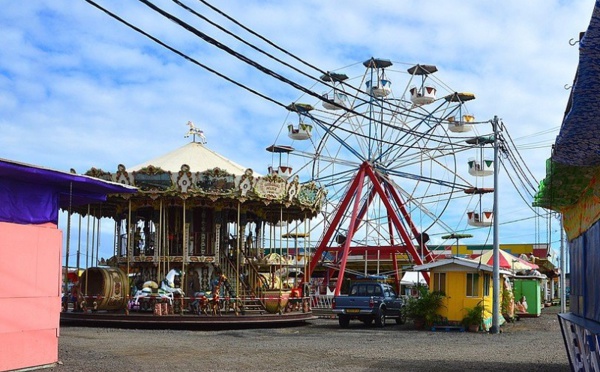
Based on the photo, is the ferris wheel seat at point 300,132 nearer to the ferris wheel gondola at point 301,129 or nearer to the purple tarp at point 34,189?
the ferris wheel gondola at point 301,129

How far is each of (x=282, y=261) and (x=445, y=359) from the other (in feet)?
47.5

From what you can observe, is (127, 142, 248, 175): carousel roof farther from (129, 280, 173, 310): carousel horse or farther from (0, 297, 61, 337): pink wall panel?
(0, 297, 61, 337): pink wall panel

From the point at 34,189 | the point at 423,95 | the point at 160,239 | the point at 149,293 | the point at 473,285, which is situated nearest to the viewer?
the point at 34,189

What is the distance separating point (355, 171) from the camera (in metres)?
40.3

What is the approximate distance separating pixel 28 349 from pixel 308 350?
21.2 ft

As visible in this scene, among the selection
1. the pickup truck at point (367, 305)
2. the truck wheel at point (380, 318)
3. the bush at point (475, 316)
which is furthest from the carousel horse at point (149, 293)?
the bush at point (475, 316)

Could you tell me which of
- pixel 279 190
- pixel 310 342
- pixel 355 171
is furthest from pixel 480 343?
pixel 355 171

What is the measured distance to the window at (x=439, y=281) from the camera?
83.6 ft

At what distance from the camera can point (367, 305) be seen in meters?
26.7

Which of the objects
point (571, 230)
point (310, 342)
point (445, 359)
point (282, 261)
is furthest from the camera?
point (282, 261)

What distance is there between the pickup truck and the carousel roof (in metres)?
6.00

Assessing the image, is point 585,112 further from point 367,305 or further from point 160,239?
point 160,239

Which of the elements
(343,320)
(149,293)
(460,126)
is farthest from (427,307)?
(460,126)

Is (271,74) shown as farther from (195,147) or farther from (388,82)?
(388,82)
